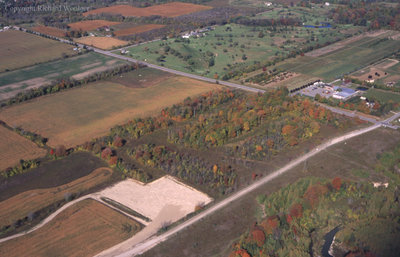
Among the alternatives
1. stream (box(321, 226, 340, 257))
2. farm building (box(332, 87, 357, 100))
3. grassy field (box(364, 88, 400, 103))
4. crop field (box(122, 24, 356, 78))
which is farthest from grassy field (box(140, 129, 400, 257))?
crop field (box(122, 24, 356, 78))

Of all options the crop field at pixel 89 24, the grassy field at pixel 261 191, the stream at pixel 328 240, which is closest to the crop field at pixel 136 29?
the crop field at pixel 89 24

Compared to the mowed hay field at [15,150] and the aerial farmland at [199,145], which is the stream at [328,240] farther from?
the mowed hay field at [15,150]

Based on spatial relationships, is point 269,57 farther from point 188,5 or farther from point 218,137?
point 188,5

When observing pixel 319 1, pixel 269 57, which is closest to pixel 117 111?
pixel 269 57

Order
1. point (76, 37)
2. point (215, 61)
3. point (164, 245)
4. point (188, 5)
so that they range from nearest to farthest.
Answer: point (164, 245), point (215, 61), point (76, 37), point (188, 5)

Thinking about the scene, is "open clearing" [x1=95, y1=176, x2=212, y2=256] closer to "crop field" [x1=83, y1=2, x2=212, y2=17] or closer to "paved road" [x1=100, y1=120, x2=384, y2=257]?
"paved road" [x1=100, y1=120, x2=384, y2=257]
